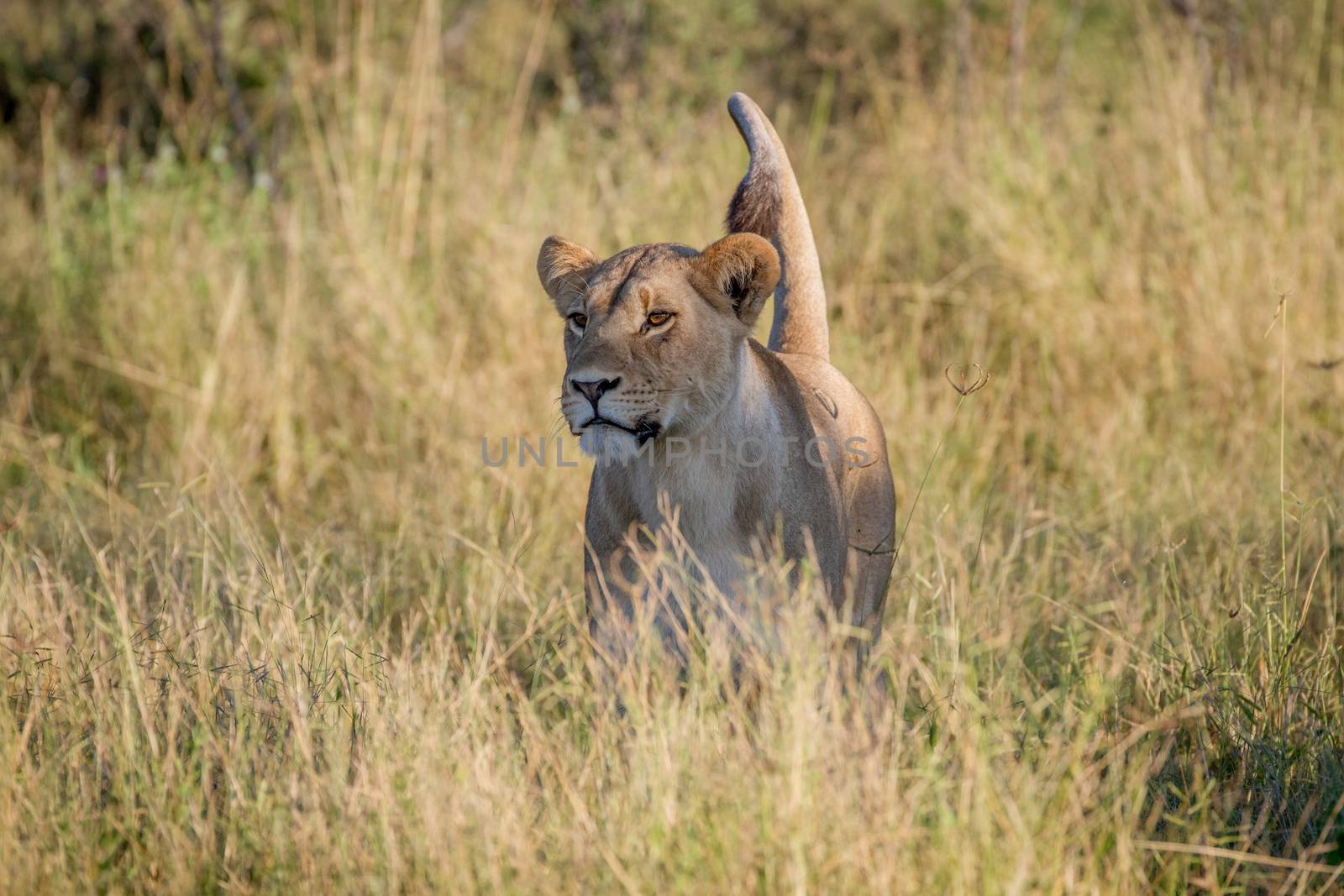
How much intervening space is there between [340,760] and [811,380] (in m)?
1.78

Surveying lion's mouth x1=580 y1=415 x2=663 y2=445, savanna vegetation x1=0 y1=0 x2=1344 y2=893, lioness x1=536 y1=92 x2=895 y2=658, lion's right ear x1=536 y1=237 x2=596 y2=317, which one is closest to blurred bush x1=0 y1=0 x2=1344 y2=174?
savanna vegetation x1=0 y1=0 x2=1344 y2=893

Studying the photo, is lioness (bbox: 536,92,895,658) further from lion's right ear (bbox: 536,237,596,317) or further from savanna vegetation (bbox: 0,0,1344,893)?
savanna vegetation (bbox: 0,0,1344,893)

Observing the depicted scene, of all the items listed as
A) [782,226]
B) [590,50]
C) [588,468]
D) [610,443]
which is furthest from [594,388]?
[590,50]

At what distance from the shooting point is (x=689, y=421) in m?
3.40

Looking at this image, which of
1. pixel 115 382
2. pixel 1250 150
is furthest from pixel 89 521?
pixel 1250 150

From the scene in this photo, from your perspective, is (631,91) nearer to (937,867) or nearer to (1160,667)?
(1160,667)

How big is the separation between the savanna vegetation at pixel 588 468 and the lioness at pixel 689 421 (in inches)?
8.9

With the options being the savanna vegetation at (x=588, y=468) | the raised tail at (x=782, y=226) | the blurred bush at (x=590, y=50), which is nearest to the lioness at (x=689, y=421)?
the savanna vegetation at (x=588, y=468)

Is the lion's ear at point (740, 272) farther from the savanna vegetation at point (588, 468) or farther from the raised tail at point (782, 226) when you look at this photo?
the savanna vegetation at point (588, 468)

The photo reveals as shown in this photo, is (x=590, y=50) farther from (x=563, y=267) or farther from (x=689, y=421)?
(x=689, y=421)

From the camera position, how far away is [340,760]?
281 cm

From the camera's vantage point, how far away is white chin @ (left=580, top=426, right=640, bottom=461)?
3256 millimetres

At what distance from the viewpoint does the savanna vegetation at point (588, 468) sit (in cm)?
274

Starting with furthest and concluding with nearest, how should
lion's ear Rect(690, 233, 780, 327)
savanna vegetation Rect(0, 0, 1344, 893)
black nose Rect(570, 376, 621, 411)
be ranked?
→ lion's ear Rect(690, 233, 780, 327) < black nose Rect(570, 376, 621, 411) < savanna vegetation Rect(0, 0, 1344, 893)
